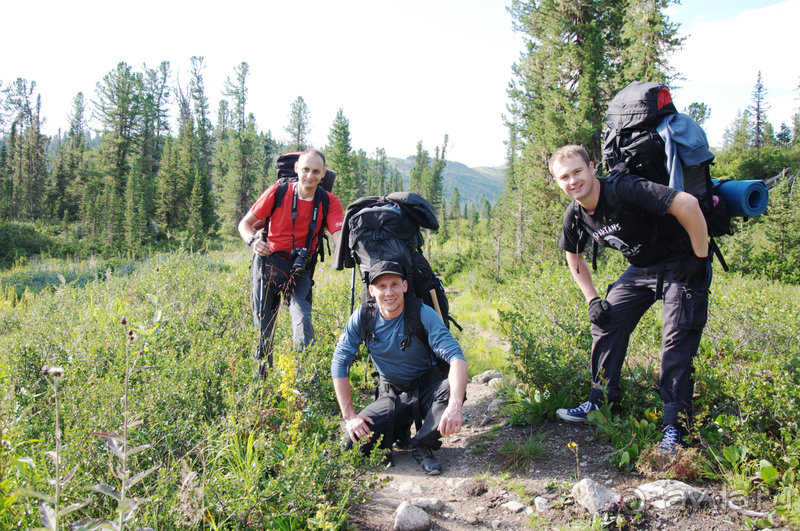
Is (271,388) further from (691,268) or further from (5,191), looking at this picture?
(5,191)

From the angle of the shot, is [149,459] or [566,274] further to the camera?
[566,274]

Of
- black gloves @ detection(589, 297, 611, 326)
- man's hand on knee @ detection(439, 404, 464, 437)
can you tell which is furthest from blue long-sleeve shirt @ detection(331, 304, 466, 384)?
black gloves @ detection(589, 297, 611, 326)

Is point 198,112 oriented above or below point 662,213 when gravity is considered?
above

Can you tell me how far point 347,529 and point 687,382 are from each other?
7.83 ft

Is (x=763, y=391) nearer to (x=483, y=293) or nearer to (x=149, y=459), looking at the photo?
(x=149, y=459)

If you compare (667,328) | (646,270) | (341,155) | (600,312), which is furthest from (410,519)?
(341,155)

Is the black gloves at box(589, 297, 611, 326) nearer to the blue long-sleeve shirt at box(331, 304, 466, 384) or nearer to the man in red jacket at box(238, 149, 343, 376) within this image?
the blue long-sleeve shirt at box(331, 304, 466, 384)

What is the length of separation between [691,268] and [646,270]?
311 millimetres

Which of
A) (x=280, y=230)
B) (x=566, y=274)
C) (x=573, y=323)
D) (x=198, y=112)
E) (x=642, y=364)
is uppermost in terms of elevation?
(x=198, y=112)

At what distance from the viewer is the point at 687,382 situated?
2.93 meters

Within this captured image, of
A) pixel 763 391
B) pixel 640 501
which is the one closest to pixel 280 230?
pixel 640 501

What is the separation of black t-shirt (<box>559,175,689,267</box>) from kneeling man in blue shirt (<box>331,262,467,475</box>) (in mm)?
1374

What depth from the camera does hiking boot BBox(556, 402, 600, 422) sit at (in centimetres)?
336

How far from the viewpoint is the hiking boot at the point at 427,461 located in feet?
10.5
